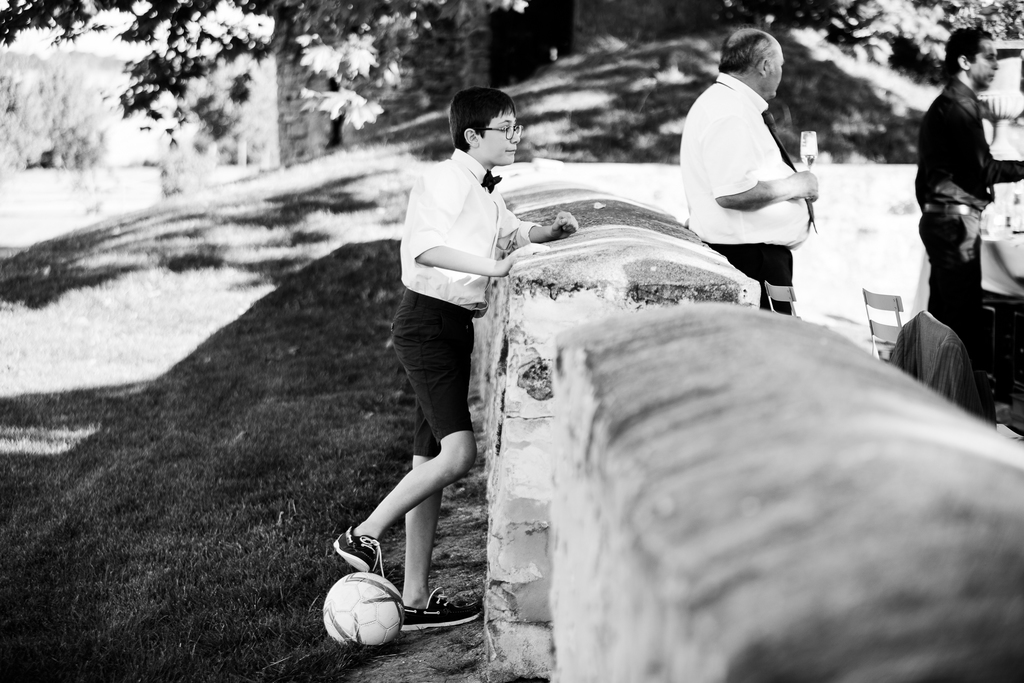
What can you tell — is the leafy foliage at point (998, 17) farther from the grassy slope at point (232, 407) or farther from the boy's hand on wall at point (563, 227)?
the boy's hand on wall at point (563, 227)

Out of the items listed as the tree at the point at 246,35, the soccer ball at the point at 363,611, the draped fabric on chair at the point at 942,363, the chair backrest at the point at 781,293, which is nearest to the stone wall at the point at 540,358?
the soccer ball at the point at 363,611

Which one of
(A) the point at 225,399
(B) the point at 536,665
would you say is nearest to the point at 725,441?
(B) the point at 536,665

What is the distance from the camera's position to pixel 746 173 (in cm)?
418

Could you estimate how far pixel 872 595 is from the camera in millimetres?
810

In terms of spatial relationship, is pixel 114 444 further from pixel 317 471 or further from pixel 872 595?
pixel 872 595

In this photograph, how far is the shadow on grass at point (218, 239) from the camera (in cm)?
929

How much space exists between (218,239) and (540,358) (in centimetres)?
768

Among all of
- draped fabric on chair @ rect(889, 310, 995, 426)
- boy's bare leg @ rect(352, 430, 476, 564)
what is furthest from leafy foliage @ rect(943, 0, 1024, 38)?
boy's bare leg @ rect(352, 430, 476, 564)

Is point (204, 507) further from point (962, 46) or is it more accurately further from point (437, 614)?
point (962, 46)

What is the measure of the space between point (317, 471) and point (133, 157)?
135 feet

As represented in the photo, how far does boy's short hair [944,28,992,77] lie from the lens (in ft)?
17.4

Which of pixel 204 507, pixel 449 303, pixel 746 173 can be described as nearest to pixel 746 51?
pixel 746 173

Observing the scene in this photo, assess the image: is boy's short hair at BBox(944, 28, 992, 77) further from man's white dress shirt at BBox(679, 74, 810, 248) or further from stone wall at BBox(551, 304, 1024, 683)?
stone wall at BBox(551, 304, 1024, 683)

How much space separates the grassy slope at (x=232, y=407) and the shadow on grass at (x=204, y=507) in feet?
0.05
